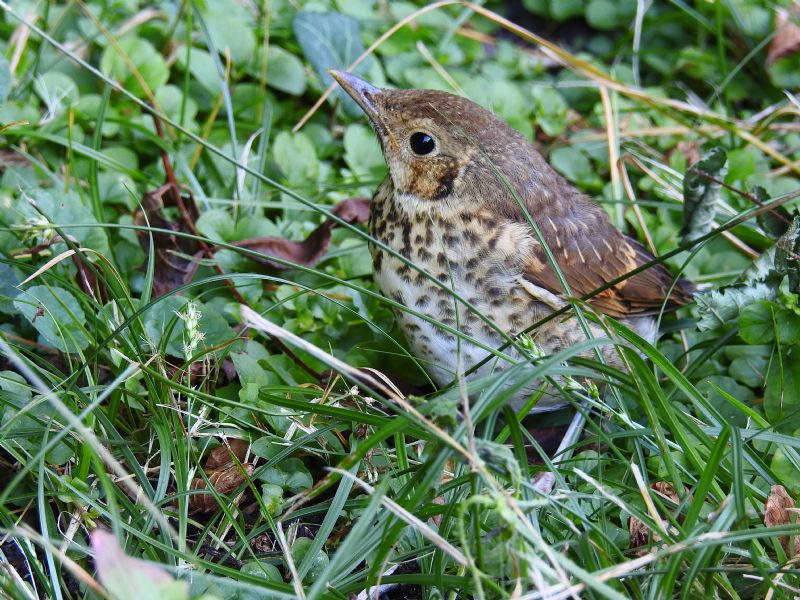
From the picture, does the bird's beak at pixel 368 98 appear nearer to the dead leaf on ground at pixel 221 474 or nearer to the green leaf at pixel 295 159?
the green leaf at pixel 295 159

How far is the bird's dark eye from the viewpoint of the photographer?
2.70 m

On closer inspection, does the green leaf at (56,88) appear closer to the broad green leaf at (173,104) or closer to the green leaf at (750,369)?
the broad green leaf at (173,104)

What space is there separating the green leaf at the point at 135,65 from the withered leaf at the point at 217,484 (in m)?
1.72

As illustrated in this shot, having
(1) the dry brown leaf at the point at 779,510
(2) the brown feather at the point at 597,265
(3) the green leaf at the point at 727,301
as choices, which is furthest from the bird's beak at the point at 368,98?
(1) the dry brown leaf at the point at 779,510

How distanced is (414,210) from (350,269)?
0.51 meters

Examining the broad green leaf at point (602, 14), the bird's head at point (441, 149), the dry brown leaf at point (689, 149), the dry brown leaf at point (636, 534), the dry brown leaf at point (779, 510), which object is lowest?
the dry brown leaf at point (636, 534)

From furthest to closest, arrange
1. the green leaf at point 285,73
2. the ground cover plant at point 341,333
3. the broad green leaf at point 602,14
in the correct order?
the broad green leaf at point 602,14 → the green leaf at point 285,73 → the ground cover plant at point 341,333

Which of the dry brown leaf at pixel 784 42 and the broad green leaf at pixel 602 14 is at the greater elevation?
the broad green leaf at pixel 602 14

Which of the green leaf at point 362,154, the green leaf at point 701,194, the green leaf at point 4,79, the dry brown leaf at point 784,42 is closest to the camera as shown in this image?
the green leaf at point 4,79

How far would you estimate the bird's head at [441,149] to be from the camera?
268 centimetres

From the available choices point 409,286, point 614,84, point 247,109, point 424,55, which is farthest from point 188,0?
point 614,84

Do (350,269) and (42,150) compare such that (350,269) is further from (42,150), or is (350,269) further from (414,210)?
(42,150)

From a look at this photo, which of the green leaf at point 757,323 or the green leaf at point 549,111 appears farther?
the green leaf at point 549,111

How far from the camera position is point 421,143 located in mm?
2711
